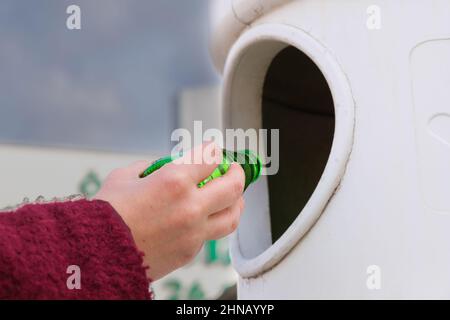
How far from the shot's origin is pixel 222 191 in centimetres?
84

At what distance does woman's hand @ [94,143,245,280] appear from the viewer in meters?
0.73

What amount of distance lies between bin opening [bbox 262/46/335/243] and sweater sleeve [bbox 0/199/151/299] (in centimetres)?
147

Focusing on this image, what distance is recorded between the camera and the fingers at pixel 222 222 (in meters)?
0.84

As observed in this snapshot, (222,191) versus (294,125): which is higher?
(294,125)

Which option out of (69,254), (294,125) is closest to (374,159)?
(294,125)

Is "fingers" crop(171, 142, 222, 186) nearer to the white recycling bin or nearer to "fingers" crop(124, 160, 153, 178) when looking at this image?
"fingers" crop(124, 160, 153, 178)

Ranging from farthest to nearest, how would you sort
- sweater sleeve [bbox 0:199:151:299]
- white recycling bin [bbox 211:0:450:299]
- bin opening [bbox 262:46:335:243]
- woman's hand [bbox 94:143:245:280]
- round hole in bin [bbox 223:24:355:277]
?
bin opening [bbox 262:46:335:243], round hole in bin [bbox 223:24:355:277], white recycling bin [bbox 211:0:450:299], woman's hand [bbox 94:143:245:280], sweater sleeve [bbox 0:199:151:299]

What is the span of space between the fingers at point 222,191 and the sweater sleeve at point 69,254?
15cm

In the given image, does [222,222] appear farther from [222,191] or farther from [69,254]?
[69,254]

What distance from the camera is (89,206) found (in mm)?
683

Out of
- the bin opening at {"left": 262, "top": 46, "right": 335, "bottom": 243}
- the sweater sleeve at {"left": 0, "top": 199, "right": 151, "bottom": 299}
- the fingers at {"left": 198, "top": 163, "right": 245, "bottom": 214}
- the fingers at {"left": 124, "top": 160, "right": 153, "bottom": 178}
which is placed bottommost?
the sweater sleeve at {"left": 0, "top": 199, "right": 151, "bottom": 299}

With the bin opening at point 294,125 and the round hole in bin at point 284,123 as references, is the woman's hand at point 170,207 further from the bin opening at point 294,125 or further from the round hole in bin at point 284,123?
the bin opening at point 294,125

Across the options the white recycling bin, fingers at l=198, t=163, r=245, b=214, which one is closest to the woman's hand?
fingers at l=198, t=163, r=245, b=214

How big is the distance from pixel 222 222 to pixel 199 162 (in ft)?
0.35
